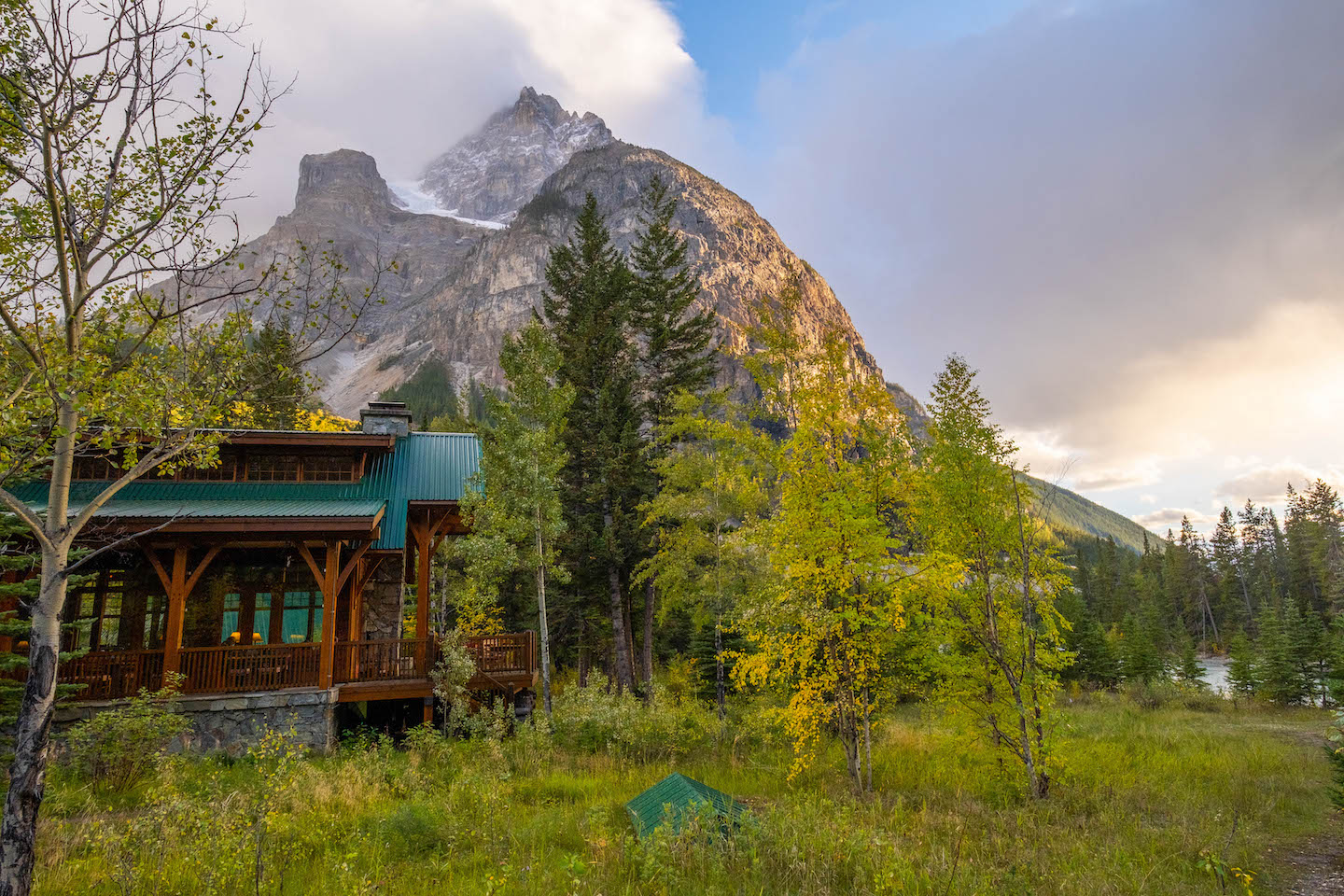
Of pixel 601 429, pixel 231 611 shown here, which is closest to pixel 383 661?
pixel 231 611

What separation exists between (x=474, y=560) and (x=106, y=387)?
741 cm

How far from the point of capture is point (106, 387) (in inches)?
285

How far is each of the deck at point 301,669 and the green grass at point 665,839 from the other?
1686mm

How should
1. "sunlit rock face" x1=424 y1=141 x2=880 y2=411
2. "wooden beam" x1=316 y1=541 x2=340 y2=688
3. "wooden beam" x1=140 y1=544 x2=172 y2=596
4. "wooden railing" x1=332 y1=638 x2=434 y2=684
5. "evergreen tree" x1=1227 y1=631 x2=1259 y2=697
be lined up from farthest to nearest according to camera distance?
1. "sunlit rock face" x1=424 y1=141 x2=880 y2=411
2. "evergreen tree" x1=1227 y1=631 x2=1259 y2=697
3. "wooden railing" x1=332 y1=638 x2=434 y2=684
4. "wooden beam" x1=316 y1=541 x2=340 y2=688
5. "wooden beam" x1=140 y1=544 x2=172 y2=596

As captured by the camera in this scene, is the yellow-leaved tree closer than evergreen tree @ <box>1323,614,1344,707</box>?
Yes

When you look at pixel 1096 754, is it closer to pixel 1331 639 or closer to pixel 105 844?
pixel 105 844

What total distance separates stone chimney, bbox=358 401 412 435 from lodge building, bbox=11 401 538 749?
48 millimetres

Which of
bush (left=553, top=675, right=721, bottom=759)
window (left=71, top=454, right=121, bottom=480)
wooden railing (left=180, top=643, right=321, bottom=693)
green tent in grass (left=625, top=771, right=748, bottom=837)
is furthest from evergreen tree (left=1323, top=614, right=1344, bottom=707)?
window (left=71, top=454, right=121, bottom=480)

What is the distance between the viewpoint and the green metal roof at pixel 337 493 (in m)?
13.2

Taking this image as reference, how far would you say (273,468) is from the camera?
15.9m

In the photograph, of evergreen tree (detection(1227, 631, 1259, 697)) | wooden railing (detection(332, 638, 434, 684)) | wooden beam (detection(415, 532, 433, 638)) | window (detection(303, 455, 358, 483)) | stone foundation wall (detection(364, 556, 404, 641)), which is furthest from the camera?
evergreen tree (detection(1227, 631, 1259, 697))

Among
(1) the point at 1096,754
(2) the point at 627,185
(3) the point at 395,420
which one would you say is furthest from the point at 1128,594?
(2) the point at 627,185

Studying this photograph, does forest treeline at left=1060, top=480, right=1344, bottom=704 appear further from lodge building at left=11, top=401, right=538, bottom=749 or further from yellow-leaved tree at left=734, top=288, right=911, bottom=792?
lodge building at left=11, top=401, right=538, bottom=749

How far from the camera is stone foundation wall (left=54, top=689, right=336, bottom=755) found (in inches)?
475
